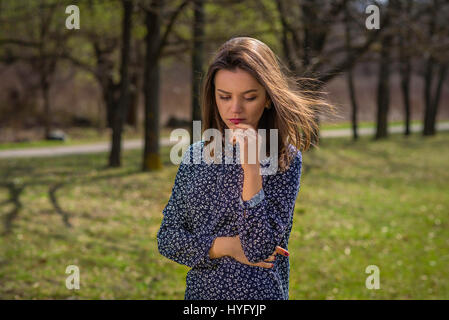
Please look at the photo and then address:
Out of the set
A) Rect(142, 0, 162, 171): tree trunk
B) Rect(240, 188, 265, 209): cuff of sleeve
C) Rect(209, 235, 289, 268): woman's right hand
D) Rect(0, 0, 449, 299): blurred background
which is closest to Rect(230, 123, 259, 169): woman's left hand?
Rect(240, 188, 265, 209): cuff of sleeve

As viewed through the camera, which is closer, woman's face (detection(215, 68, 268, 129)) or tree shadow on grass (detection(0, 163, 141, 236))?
woman's face (detection(215, 68, 268, 129))

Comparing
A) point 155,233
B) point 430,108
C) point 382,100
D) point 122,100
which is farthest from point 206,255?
point 430,108

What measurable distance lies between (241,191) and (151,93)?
10639mm

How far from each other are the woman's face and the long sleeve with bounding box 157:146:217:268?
11.5 inches

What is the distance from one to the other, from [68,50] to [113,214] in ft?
50.7

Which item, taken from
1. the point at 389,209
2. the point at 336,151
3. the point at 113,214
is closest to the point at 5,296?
the point at 113,214

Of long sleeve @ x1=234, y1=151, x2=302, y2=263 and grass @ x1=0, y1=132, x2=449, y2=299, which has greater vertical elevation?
long sleeve @ x1=234, y1=151, x2=302, y2=263

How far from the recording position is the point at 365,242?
7.68 metres

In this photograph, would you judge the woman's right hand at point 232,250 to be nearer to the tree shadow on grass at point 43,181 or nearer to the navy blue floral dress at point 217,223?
the navy blue floral dress at point 217,223

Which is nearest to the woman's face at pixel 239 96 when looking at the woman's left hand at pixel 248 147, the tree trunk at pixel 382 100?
the woman's left hand at pixel 248 147

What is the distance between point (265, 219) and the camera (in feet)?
5.79

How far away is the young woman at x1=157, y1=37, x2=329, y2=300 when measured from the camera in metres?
1.78

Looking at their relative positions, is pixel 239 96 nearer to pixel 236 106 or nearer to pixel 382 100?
pixel 236 106

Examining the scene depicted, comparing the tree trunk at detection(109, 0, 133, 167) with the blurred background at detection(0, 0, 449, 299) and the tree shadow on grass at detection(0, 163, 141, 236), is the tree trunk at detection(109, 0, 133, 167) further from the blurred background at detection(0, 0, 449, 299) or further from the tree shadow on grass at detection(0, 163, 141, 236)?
the tree shadow on grass at detection(0, 163, 141, 236)
